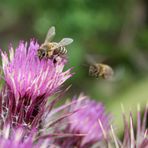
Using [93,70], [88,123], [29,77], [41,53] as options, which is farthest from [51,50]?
[93,70]

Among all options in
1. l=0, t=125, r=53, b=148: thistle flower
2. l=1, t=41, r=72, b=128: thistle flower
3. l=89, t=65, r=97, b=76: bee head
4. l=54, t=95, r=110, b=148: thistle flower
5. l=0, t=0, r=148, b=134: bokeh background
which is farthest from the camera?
l=0, t=0, r=148, b=134: bokeh background

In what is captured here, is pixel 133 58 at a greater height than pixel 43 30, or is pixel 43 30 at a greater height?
pixel 43 30

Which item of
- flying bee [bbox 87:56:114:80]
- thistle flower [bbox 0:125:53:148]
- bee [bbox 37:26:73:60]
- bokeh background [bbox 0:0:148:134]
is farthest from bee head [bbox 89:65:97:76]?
bokeh background [bbox 0:0:148:134]

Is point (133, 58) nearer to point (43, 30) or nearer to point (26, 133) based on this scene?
point (43, 30)

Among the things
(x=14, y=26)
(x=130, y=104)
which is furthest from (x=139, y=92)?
(x=14, y=26)

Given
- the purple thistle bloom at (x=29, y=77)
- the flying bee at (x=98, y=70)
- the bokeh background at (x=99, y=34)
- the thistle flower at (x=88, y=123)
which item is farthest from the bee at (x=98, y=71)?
the bokeh background at (x=99, y=34)

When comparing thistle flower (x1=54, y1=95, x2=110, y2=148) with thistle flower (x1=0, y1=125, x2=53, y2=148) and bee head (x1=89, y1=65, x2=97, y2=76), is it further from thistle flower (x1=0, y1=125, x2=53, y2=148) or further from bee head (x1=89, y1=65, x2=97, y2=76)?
thistle flower (x1=0, y1=125, x2=53, y2=148)

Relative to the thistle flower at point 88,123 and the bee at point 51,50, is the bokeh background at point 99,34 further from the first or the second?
the bee at point 51,50
